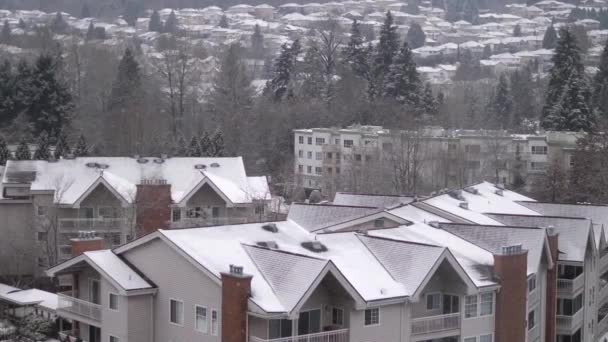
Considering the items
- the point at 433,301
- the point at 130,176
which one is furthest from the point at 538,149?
the point at 433,301

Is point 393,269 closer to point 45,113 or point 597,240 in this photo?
point 597,240

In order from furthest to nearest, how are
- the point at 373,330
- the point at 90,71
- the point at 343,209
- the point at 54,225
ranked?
the point at 90,71, the point at 54,225, the point at 343,209, the point at 373,330

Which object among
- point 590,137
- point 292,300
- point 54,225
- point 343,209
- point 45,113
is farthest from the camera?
point 45,113

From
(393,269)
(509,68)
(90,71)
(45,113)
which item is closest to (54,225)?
(393,269)

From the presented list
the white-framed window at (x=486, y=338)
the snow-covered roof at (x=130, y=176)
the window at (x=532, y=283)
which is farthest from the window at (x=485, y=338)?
the snow-covered roof at (x=130, y=176)

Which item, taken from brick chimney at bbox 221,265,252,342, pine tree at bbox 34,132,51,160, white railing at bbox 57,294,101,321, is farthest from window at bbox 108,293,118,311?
pine tree at bbox 34,132,51,160

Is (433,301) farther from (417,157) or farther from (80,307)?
(417,157)

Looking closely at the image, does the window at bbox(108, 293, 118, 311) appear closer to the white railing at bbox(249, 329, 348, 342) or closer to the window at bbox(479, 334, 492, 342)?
the white railing at bbox(249, 329, 348, 342)

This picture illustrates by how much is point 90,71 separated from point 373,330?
73.0 m

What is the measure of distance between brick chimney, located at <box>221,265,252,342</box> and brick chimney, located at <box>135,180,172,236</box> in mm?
21719

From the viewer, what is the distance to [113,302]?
98.1 feet

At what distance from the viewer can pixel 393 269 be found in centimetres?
2969

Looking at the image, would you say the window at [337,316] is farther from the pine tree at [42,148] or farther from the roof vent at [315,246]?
the pine tree at [42,148]

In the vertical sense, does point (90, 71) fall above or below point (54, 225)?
above
